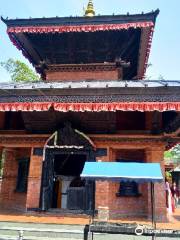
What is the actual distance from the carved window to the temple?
0.14 feet

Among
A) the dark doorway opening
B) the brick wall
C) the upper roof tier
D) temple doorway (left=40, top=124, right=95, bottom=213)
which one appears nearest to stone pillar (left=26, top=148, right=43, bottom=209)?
temple doorway (left=40, top=124, right=95, bottom=213)

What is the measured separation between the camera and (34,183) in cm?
1089

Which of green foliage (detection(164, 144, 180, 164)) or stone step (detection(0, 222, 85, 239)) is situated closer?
stone step (detection(0, 222, 85, 239))

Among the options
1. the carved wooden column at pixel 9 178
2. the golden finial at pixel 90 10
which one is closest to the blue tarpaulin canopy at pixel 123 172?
the carved wooden column at pixel 9 178

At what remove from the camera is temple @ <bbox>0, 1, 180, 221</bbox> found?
971 cm

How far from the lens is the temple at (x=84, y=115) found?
9.71 meters

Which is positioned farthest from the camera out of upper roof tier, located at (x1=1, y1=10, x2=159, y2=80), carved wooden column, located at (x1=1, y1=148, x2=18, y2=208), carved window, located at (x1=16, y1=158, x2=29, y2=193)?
carved window, located at (x1=16, y1=158, x2=29, y2=193)

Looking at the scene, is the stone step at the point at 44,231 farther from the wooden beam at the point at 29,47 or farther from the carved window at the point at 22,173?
the wooden beam at the point at 29,47

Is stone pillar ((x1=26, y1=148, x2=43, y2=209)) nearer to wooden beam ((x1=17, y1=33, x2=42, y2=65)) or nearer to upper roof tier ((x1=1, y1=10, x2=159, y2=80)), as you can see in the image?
upper roof tier ((x1=1, y1=10, x2=159, y2=80))

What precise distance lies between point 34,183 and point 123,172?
16.0 ft

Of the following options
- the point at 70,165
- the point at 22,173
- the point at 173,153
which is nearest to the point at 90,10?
the point at 70,165

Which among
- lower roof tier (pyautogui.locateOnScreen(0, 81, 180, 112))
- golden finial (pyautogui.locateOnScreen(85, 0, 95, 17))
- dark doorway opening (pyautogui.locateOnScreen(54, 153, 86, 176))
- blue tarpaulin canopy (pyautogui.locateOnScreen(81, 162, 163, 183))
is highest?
golden finial (pyautogui.locateOnScreen(85, 0, 95, 17))

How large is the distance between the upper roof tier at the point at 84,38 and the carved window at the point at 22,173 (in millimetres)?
4181

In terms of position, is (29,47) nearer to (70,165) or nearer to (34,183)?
(70,165)
